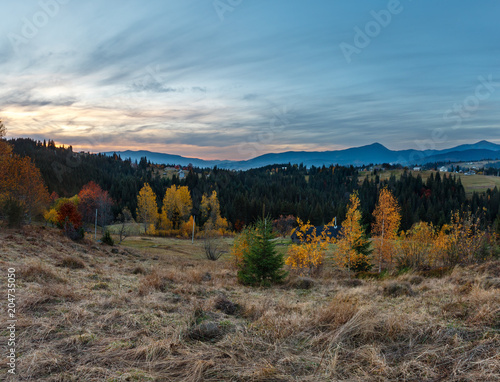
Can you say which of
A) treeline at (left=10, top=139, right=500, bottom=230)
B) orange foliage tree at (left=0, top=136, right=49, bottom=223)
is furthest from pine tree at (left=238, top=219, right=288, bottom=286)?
treeline at (left=10, top=139, right=500, bottom=230)

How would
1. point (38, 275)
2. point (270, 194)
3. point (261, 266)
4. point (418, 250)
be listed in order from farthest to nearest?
point (270, 194) → point (418, 250) → point (261, 266) → point (38, 275)

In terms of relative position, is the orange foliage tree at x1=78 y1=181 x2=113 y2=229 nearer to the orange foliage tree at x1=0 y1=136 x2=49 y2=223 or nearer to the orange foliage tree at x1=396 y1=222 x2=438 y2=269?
the orange foliage tree at x1=0 y1=136 x2=49 y2=223

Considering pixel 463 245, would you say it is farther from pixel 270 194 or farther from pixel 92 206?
pixel 270 194

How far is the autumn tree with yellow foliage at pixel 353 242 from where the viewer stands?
26406 mm

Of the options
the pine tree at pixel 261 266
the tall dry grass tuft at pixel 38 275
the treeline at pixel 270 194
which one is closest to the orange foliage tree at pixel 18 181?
the tall dry grass tuft at pixel 38 275

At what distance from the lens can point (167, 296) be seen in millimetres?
8984

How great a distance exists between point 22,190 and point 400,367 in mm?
57933

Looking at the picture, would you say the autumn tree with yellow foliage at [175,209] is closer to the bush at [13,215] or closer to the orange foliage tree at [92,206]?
the orange foliage tree at [92,206]

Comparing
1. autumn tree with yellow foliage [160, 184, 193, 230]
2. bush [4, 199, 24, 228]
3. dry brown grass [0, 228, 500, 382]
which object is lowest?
autumn tree with yellow foliage [160, 184, 193, 230]

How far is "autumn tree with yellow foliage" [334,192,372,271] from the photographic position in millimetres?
26406

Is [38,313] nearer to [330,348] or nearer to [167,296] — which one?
[167,296]

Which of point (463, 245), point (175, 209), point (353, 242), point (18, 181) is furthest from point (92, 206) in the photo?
point (463, 245)

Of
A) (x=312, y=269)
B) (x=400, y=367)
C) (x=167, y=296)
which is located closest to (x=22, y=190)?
(x=312, y=269)

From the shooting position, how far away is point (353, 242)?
1056 inches
